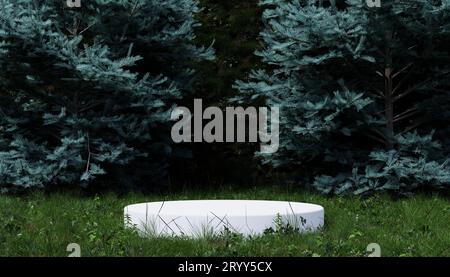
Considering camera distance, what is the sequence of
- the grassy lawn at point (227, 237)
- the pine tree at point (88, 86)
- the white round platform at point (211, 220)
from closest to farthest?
1. the grassy lawn at point (227, 237)
2. the white round platform at point (211, 220)
3. the pine tree at point (88, 86)

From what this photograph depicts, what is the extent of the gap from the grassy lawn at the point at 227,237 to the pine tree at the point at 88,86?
49 cm

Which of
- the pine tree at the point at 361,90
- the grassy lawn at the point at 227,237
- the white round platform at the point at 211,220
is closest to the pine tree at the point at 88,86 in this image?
the grassy lawn at the point at 227,237

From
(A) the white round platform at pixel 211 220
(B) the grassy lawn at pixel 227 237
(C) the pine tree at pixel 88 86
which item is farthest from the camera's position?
(C) the pine tree at pixel 88 86

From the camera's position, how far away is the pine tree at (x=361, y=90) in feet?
30.3

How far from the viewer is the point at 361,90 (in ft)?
32.7

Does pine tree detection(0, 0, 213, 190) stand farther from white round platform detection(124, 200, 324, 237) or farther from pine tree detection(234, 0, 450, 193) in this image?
white round platform detection(124, 200, 324, 237)

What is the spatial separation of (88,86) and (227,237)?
377 centimetres

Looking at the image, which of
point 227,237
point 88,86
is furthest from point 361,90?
point 227,237

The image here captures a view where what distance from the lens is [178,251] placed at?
6.27m

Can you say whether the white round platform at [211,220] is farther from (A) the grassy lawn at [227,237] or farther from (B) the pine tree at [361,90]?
(B) the pine tree at [361,90]

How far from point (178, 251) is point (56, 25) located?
14.4ft

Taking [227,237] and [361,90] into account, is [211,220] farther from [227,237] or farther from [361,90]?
[361,90]
